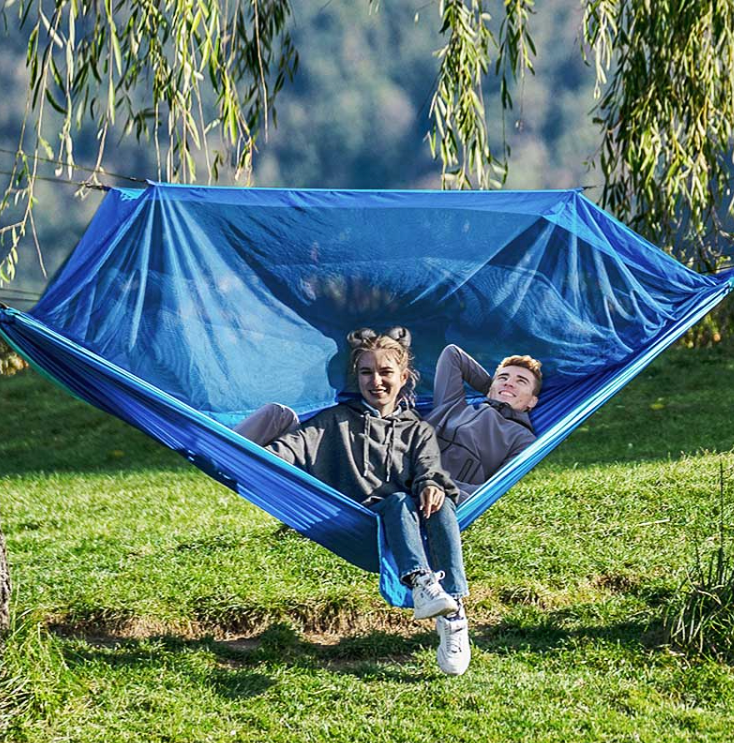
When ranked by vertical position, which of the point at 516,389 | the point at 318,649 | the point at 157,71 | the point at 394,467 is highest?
the point at 157,71

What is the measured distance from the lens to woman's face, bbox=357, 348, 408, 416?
9.48 feet

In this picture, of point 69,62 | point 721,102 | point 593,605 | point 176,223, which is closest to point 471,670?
point 593,605

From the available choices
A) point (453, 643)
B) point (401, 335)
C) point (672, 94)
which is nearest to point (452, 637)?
point (453, 643)

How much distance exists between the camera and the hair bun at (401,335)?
3207 mm

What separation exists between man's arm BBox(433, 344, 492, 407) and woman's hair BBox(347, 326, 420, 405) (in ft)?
0.25

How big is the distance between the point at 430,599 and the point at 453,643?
0.18 metres

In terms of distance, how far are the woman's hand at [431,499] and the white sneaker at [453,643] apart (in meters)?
0.22

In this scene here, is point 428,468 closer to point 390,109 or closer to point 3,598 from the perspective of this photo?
point 3,598

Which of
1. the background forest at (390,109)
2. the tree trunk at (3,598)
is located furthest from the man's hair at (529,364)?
the background forest at (390,109)

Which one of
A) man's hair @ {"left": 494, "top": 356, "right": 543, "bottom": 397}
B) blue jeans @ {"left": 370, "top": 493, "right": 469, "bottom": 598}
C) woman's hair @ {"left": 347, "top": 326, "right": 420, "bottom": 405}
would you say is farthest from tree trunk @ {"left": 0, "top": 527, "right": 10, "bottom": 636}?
A: man's hair @ {"left": 494, "top": 356, "right": 543, "bottom": 397}

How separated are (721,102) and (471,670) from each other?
1877mm

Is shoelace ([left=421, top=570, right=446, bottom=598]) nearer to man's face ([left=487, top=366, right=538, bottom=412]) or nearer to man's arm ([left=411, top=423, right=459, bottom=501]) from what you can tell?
man's arm ([left=411, top=423, right=459, bottom=501])

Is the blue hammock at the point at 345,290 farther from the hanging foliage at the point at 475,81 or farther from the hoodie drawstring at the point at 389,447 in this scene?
the hoodie drawstring at the point at 389,447

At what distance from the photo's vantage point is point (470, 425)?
3082 mm
